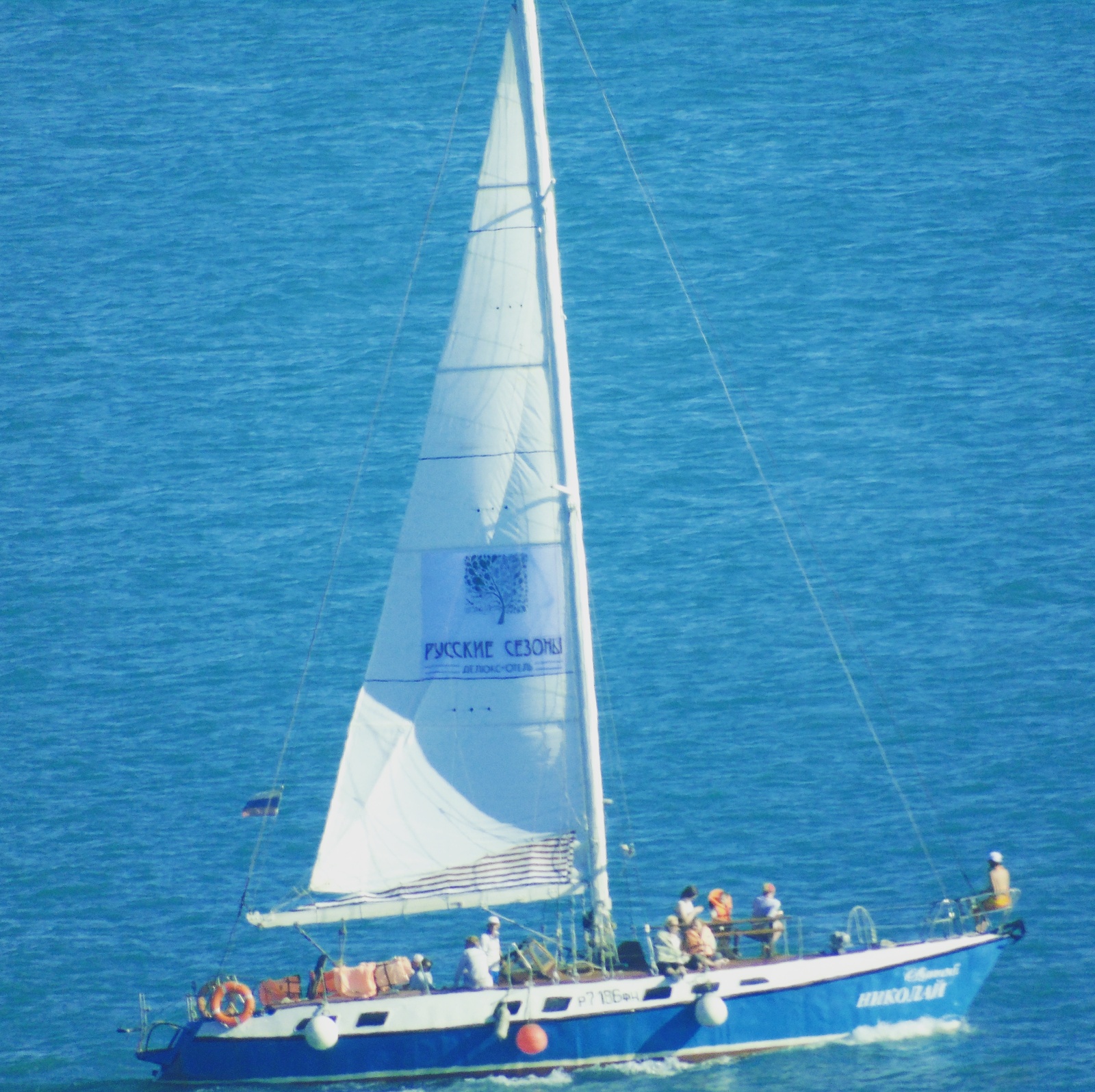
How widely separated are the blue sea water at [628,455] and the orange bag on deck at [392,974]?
11.2 ft

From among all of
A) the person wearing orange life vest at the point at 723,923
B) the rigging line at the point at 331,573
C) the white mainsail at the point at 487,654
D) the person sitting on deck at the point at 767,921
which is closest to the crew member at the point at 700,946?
the person wearing orange life vest at the point at 723,923

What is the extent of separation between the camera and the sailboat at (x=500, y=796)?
33656mm

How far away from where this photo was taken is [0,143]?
3750 inches

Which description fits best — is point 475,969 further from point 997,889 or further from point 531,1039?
point 997,889

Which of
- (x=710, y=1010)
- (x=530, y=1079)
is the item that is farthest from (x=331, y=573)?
(x=710, y=1010)

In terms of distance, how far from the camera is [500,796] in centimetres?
3466

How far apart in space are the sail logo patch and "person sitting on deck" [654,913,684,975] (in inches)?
184

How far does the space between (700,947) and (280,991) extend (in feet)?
23.2

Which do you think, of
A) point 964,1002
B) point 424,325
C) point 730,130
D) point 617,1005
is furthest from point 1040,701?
point 730,130

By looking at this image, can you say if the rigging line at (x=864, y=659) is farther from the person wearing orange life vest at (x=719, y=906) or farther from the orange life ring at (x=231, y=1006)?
the orange life ring at (x=231, y=1006)

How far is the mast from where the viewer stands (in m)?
33.1

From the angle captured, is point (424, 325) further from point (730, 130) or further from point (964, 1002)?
point (964, 1002)

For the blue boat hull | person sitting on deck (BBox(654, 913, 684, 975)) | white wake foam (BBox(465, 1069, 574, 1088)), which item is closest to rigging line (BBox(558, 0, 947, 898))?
the blue boat hull

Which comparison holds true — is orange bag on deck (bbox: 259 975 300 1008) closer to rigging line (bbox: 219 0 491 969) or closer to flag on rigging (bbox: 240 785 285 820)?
rigging line (bbox: 219 0 491 969)
